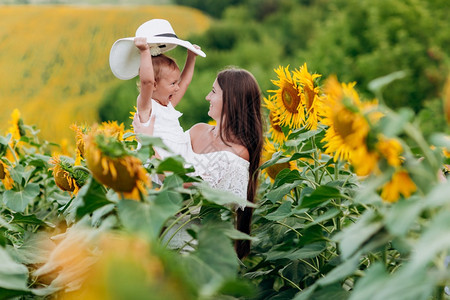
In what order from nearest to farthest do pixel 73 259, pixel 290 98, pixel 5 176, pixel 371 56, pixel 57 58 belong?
pixel 73 259
pixel 290 98
pixel 5 176
pixel 371 56
pixel 57 58

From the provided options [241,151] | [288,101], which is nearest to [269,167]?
[241,151]

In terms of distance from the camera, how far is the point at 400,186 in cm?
95

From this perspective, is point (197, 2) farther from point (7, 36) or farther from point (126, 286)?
point (126, 286)

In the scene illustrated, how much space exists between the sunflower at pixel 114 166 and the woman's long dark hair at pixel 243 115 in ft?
2.64

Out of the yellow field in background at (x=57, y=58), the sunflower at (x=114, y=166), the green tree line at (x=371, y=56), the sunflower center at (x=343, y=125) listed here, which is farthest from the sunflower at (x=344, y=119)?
the yellow field in background at (x=57, y=58)

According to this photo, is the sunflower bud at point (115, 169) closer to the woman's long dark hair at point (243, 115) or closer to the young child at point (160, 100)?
the young child at point (160, 100)

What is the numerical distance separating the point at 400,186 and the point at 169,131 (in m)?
1.04

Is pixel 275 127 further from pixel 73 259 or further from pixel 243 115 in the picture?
pixel 73 259

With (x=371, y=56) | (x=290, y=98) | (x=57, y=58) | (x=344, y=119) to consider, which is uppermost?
(x=344, y=119)

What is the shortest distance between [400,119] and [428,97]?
14503mm

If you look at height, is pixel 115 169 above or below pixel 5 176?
above

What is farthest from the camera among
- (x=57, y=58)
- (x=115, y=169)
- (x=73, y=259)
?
(x=57, y=58)

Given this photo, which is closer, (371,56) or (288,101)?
(288,101)

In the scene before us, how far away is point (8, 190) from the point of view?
1.95 meters
